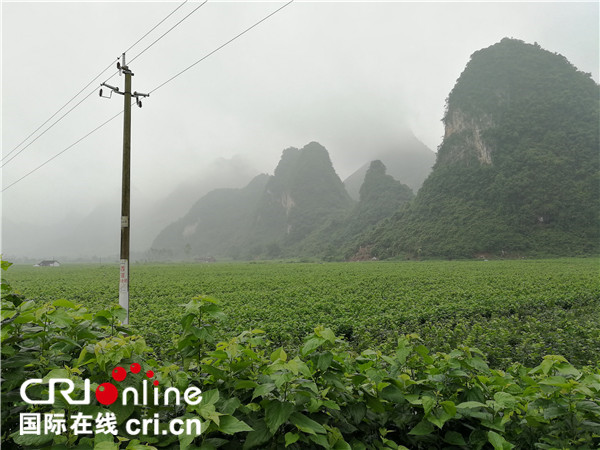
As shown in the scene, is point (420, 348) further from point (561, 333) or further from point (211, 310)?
point (561, 333)

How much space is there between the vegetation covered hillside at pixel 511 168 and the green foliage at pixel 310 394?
2425 inches

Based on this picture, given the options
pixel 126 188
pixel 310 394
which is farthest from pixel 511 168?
pixel 310 394

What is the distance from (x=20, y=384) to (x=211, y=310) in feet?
3.25

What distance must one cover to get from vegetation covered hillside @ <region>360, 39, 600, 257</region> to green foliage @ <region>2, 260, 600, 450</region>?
202 ft

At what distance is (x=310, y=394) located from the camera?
1741mm

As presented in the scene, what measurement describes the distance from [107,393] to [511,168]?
269 feet

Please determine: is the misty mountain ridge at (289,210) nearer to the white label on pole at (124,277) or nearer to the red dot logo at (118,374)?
the white label on pole at (124,277)

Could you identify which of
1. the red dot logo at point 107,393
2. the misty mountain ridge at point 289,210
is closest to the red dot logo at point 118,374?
the red dot logo at point 107,393

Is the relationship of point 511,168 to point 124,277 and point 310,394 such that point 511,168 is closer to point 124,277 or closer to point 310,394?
point 124,277

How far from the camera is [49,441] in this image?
1.55m

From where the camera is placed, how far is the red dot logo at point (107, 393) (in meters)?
1.60

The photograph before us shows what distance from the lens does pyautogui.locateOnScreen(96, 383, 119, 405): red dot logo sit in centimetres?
160

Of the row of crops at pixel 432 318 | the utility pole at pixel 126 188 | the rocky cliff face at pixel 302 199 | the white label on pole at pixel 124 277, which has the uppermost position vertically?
the rocky cliff face at pixel 302 199

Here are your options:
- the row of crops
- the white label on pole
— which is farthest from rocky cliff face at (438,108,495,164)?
the white label on pole
